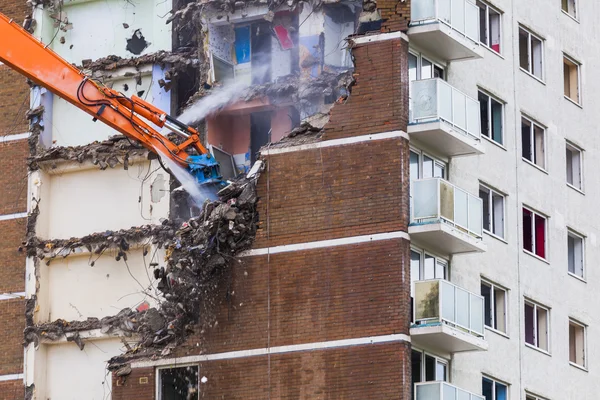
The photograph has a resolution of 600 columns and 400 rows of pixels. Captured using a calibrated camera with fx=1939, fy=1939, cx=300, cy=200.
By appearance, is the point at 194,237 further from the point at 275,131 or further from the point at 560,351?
the point at 560,351

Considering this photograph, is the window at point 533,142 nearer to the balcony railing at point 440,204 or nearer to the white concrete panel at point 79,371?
the balcony railing at point 440,204

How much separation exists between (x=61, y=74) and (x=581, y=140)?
1461 centimetres

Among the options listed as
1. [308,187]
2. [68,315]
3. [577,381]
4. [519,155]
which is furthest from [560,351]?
[68,315]

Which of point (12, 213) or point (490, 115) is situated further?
point (12, 213)

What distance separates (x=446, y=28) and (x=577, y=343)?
399 inches

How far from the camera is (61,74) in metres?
48.9

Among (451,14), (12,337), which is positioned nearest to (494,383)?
(451,14)

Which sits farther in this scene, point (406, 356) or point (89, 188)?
point (89, 188)

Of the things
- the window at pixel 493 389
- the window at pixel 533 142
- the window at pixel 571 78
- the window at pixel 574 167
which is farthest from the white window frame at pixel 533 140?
the window at pixel 493 389

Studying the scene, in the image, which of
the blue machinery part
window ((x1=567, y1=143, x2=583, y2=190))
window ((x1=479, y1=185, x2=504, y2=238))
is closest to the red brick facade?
the blue machinery part

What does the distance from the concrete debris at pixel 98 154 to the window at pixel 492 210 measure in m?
9.00

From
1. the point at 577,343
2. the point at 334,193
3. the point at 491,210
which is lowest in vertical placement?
the point at 577,343

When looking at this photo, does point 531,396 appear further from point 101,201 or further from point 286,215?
point 101,201

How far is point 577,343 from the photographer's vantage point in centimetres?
5169
